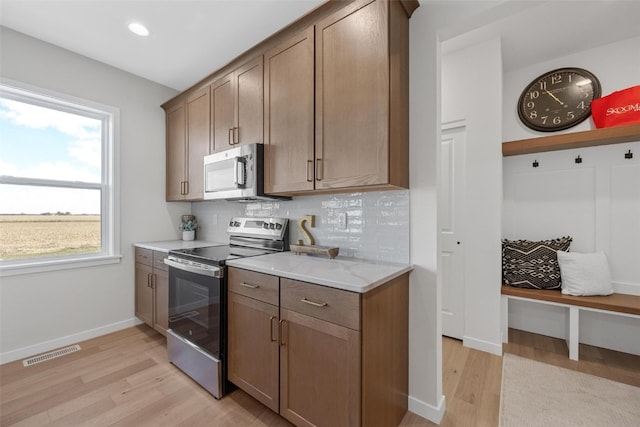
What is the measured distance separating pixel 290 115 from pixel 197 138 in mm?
1331

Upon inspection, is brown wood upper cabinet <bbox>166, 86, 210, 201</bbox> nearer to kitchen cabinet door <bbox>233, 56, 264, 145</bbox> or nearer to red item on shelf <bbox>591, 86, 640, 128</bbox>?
kitchen cabinet door <bbox>233, 56, 264, 145</bbox>

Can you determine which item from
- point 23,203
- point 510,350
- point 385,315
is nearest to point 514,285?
point 510,350

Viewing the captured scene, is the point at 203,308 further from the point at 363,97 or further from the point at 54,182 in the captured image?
the point at 54,182

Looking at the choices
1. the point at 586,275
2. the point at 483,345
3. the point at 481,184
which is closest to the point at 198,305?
the point at 483,345

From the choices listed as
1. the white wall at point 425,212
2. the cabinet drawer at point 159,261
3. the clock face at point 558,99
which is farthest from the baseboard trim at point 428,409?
the clock face at point 558,99

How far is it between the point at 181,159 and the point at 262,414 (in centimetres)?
249

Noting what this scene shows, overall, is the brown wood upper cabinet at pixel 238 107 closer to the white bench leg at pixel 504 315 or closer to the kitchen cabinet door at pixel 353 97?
the kitchen cabinet door at pixel 353 97

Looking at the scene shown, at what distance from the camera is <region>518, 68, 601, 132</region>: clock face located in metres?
2.50

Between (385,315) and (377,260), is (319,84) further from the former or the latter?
(385,315)

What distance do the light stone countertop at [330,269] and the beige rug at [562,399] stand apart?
1135 mm

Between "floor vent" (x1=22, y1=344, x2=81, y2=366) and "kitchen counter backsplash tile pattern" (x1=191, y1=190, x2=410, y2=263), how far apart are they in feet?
6.96

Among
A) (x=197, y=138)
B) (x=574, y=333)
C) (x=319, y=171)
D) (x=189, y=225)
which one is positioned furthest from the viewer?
(x=189, y=225)

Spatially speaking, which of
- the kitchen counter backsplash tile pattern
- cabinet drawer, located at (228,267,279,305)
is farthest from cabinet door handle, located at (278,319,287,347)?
the kitchen counter backsplash tile pattern

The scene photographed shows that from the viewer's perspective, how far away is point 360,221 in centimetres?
194
